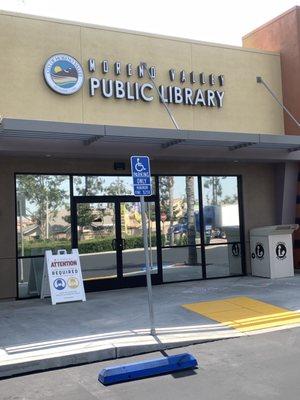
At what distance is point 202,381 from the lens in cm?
569

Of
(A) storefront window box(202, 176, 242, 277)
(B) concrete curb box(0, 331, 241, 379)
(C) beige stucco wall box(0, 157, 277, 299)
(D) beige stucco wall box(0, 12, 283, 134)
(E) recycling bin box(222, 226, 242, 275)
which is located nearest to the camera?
(B) concrete curb box(0, 331, 241, 379)

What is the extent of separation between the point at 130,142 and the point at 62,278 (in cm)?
334

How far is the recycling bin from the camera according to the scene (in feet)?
46.8

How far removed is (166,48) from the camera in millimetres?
13711

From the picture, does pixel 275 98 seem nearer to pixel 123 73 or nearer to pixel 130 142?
pixel 123 73

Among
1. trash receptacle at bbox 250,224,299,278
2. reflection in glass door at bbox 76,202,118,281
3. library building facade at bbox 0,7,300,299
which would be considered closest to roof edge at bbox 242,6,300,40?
library building facade at bbox 0,7,300,299

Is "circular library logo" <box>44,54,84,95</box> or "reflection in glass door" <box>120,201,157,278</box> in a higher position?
"circular library logo" <box>44,54,84,95</box>

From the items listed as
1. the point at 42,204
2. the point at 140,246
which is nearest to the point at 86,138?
the point at 42,204

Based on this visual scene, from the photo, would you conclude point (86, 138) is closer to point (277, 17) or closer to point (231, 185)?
point (231, 185)

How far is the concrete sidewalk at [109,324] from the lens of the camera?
677cm

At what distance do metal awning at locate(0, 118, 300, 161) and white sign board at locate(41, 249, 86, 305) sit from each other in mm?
2334

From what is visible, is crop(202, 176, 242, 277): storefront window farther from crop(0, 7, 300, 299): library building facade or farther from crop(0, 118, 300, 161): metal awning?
crop(0, 118, 300, 161): metal awning

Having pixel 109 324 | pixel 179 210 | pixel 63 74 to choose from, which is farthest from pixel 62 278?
pixel 63 74

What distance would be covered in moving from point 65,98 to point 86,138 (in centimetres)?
244
